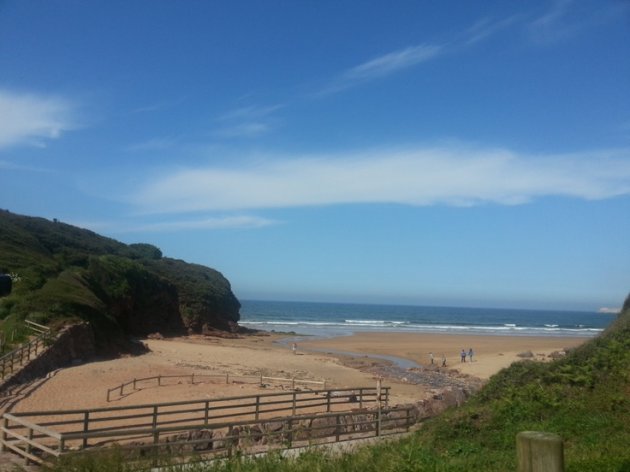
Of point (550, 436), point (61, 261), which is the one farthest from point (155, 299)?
point (550, 436)

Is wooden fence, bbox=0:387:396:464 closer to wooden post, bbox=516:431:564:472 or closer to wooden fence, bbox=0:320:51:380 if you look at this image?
wooden fence, bbox=0:320:51:380

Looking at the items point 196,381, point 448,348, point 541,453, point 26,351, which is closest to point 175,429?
point 541,453

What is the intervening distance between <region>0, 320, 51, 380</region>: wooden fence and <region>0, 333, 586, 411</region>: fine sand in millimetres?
1135

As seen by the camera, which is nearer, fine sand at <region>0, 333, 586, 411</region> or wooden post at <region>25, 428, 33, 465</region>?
wooden post at <region>25, 428, 33, 465</region>

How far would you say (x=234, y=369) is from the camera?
38.2 meters

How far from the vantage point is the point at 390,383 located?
36.1 metres

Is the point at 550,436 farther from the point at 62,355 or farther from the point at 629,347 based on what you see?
the point at 62,355

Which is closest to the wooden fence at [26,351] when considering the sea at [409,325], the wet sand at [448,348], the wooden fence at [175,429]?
the wooden fence at [175,429]

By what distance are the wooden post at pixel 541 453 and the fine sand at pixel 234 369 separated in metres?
20.5

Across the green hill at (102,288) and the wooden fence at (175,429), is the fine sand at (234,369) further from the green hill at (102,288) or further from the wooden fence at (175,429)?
the green hill at (102,288)

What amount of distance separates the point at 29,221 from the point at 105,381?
63641 mm

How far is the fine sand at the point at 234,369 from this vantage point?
25.1 m

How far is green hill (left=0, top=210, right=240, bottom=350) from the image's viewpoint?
38.3 metres

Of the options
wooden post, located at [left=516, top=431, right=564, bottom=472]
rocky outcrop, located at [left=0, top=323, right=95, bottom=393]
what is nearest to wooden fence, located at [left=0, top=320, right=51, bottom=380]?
rocky outcrop, located at [left=0, top=323, right=95, bottom=393]
